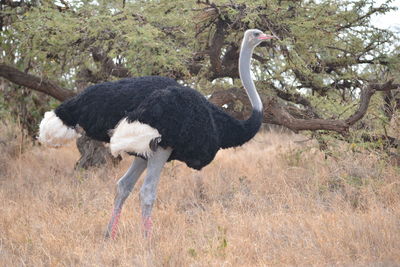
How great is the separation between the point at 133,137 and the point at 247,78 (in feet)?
3.93

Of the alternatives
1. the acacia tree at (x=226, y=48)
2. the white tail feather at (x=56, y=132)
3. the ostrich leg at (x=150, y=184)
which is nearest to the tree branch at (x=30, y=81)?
the acacia tree at (x=226, y=48)

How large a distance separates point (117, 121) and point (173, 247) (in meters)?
1.10

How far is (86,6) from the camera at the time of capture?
770 centimetres

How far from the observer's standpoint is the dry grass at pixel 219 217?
4285mm

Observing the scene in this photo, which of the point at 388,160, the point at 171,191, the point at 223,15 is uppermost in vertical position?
the point at 223,15

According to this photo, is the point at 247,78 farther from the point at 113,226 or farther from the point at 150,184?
the point at 113,226

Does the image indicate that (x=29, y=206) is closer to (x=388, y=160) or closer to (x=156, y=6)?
(x=156, y=6)

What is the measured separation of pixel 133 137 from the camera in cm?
466

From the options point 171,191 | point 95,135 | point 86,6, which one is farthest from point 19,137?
point 95,135

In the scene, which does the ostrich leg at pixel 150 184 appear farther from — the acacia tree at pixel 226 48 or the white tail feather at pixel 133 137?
the acacia tree at pixel 226 48

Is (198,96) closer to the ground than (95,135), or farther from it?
farther from it

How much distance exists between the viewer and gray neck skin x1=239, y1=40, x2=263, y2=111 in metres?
5.21

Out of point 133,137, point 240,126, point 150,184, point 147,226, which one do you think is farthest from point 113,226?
point 240,126

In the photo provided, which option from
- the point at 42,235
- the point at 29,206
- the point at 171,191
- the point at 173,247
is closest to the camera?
the point at 173,247
